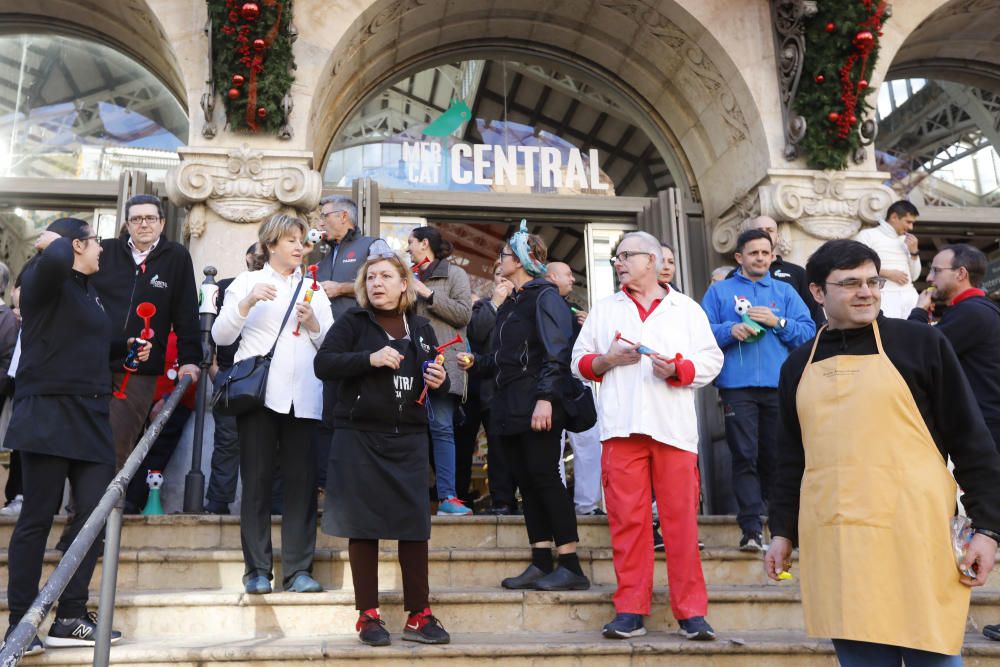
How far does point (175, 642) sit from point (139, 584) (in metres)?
0.79

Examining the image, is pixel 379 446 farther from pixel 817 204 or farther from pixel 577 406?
pixel 817 204

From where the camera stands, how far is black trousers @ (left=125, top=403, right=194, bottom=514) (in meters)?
5.85

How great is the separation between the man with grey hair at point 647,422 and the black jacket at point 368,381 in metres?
0.93

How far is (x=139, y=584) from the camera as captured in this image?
467cm

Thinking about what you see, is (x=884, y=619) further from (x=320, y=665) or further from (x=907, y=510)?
(x=320, y=665)

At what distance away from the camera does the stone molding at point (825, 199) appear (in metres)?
7.70

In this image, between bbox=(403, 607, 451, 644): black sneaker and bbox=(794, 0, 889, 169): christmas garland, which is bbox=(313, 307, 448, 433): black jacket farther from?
bbox=(794, 0, 889, 169): christmas garland

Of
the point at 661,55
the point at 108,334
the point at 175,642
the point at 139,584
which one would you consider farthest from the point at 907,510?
the point at 661,55

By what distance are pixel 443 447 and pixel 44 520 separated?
2.57m

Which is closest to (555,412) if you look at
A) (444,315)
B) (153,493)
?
(444,315)

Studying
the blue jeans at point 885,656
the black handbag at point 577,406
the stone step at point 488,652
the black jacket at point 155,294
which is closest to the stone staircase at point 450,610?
the stone step at point 488,652

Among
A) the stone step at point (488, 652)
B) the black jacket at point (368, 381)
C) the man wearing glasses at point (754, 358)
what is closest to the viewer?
the stone step at point (488, 652)

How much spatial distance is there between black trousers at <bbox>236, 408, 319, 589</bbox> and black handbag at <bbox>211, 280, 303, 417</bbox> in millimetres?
116

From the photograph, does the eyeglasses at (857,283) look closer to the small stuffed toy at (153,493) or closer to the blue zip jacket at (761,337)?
the blue zip jacket at (761,337)
